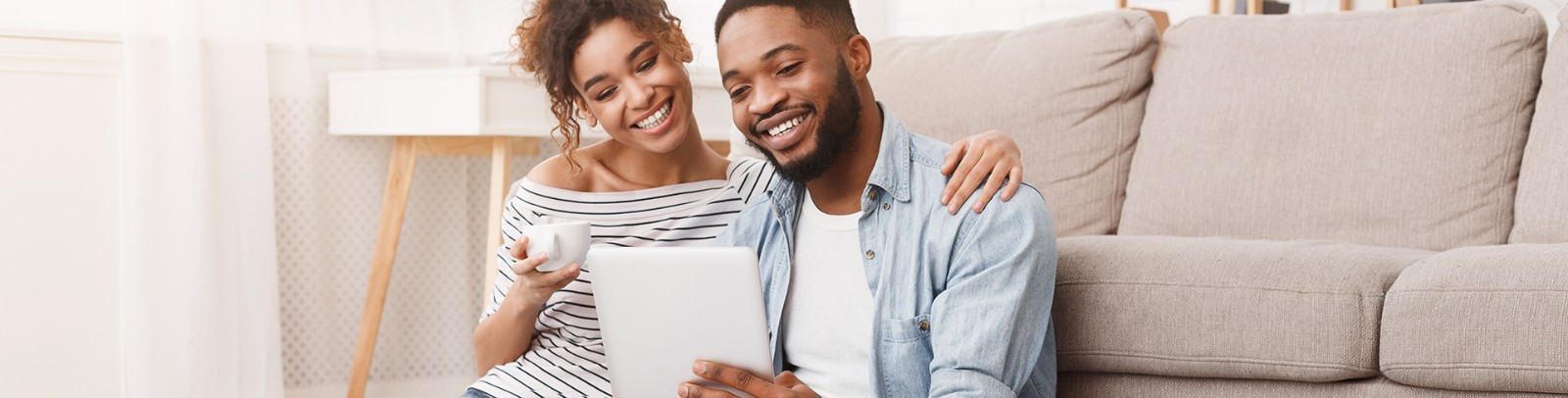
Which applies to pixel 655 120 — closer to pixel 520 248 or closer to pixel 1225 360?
pixel 520 248

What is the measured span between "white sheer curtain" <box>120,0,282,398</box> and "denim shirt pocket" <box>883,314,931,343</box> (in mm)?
1624

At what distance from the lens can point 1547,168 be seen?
1769 millimetres

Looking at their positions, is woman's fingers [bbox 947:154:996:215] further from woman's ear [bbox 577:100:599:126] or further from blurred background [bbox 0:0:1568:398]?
blurred background [bbox 0:0:1568:398]

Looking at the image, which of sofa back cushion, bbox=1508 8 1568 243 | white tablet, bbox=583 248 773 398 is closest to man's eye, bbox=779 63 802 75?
white tablet, bbox=583 248 773 398

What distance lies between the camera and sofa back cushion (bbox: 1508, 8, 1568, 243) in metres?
1.74

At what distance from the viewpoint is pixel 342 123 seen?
273 cm

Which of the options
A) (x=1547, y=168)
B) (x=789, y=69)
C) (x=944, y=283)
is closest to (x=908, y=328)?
(x=944, y=283)

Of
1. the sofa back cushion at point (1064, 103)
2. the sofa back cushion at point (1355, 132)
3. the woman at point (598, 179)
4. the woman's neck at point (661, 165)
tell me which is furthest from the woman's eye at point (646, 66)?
the sofa back cushion at point (1355, 132)

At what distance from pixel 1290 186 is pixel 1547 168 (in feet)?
1.03

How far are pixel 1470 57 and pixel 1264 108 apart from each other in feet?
0.90

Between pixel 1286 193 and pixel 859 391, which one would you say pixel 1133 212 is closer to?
pixel 1286 193

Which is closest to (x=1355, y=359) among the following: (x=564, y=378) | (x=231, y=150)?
(x=564, y=378)

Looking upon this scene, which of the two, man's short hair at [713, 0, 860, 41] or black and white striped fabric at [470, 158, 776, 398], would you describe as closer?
man's short hair at [713, 0, 860, 41]

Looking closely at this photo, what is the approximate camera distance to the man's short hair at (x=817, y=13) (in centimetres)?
138
